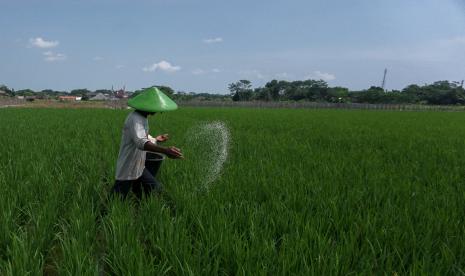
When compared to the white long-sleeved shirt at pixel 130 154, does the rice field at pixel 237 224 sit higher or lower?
lower

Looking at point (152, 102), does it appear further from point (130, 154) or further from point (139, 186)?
point (139, 186)

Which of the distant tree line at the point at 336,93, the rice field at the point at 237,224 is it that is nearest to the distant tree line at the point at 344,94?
the distant tree line at the point at 336,93

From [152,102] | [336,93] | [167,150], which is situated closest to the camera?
[167,150]

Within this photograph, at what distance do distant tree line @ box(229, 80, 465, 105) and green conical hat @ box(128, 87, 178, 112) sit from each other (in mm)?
78387

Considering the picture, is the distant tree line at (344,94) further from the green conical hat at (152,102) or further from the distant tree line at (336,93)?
the green conical hat at (152,102)

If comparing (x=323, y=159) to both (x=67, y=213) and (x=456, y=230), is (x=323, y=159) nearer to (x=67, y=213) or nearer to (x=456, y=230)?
(x=456, y=230)

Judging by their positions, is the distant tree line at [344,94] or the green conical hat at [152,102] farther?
the distant tree line at [344,94]

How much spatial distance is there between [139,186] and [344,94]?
8977cm

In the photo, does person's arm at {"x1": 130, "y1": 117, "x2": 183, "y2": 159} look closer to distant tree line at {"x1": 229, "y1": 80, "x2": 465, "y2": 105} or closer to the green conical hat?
the green conical hat

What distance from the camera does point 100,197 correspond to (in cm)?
339

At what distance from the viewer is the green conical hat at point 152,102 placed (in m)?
3.04

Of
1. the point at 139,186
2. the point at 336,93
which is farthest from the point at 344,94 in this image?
the point at 139,186

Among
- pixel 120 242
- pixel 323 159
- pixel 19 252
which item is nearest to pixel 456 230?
pixel 120 242

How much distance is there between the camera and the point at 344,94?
89.1m
